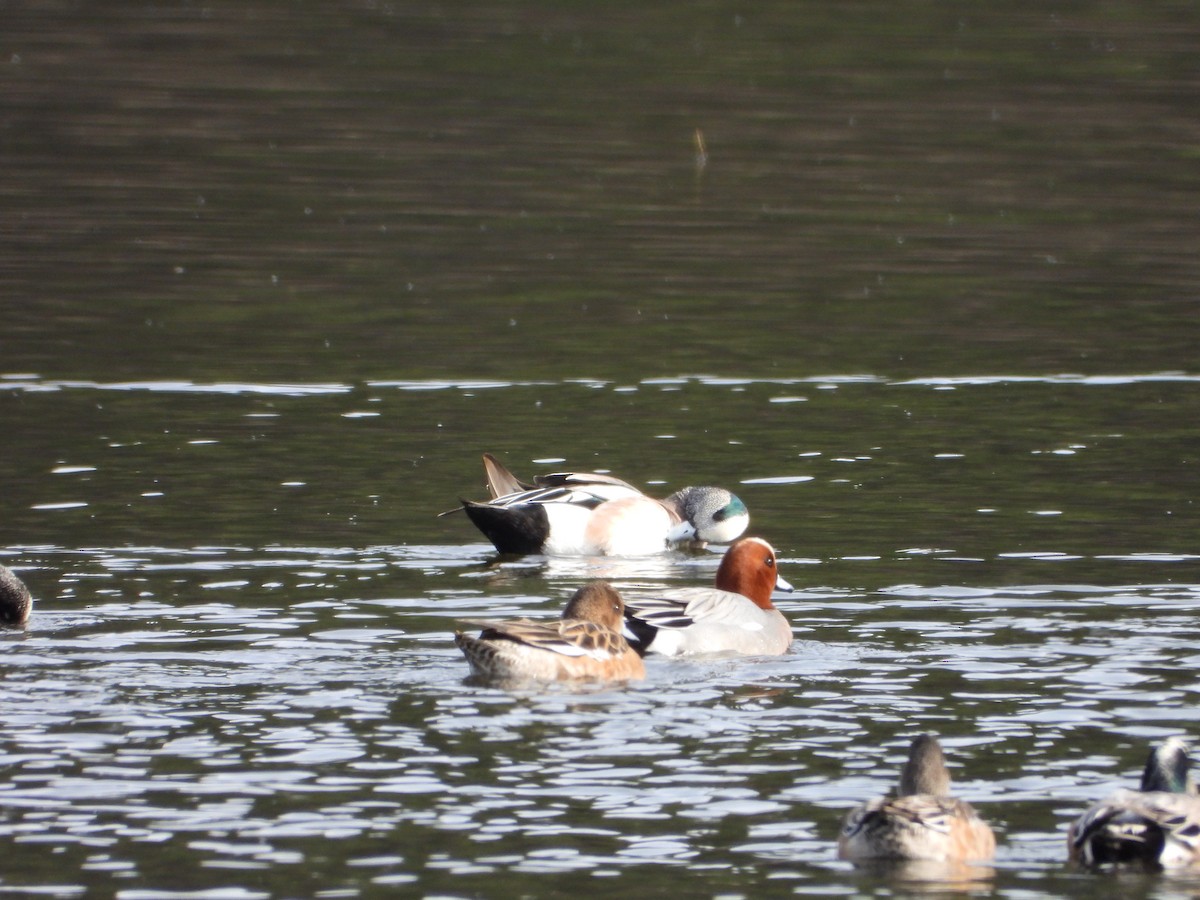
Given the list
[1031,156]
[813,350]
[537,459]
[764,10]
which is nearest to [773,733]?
[537,459]

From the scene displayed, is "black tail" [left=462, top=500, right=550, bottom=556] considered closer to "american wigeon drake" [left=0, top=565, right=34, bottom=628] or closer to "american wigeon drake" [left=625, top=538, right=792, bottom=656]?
"american wigeon drake" [left=625, top=538, right=792, bottom=656]

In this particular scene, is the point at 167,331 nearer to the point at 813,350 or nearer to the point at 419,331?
the point at 419,331

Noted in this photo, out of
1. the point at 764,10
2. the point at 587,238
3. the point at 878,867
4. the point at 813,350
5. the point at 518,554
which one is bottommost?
the point at 878,867

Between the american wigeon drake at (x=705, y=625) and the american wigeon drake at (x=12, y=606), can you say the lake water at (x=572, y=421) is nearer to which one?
the american wigeon drake at (x=705, y=625)

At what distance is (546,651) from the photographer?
11.1m

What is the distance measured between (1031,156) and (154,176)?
11663 mm

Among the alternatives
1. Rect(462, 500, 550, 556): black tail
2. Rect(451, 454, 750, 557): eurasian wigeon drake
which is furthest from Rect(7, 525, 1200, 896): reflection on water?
Rect(451, 454, 750, 557): eurasian wigeon drake

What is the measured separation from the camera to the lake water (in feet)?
30.1

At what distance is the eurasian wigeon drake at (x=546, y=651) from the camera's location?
35.9 feet

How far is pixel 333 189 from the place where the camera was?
94.3 ft

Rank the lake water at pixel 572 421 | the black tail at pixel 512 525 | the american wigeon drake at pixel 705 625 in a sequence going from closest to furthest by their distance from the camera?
the lake water at pixel 572 421 → the american wigeon drake at pixel 705 625 → the black tail at pixel 512 525

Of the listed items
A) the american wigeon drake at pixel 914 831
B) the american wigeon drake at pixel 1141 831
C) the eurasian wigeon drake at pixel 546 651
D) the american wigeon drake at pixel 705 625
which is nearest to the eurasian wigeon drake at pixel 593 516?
the american wigeon drake at pixel 705 625

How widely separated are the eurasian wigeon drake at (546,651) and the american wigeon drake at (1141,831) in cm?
303

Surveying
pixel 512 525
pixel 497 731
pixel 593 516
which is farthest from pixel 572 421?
pixel 497 731
